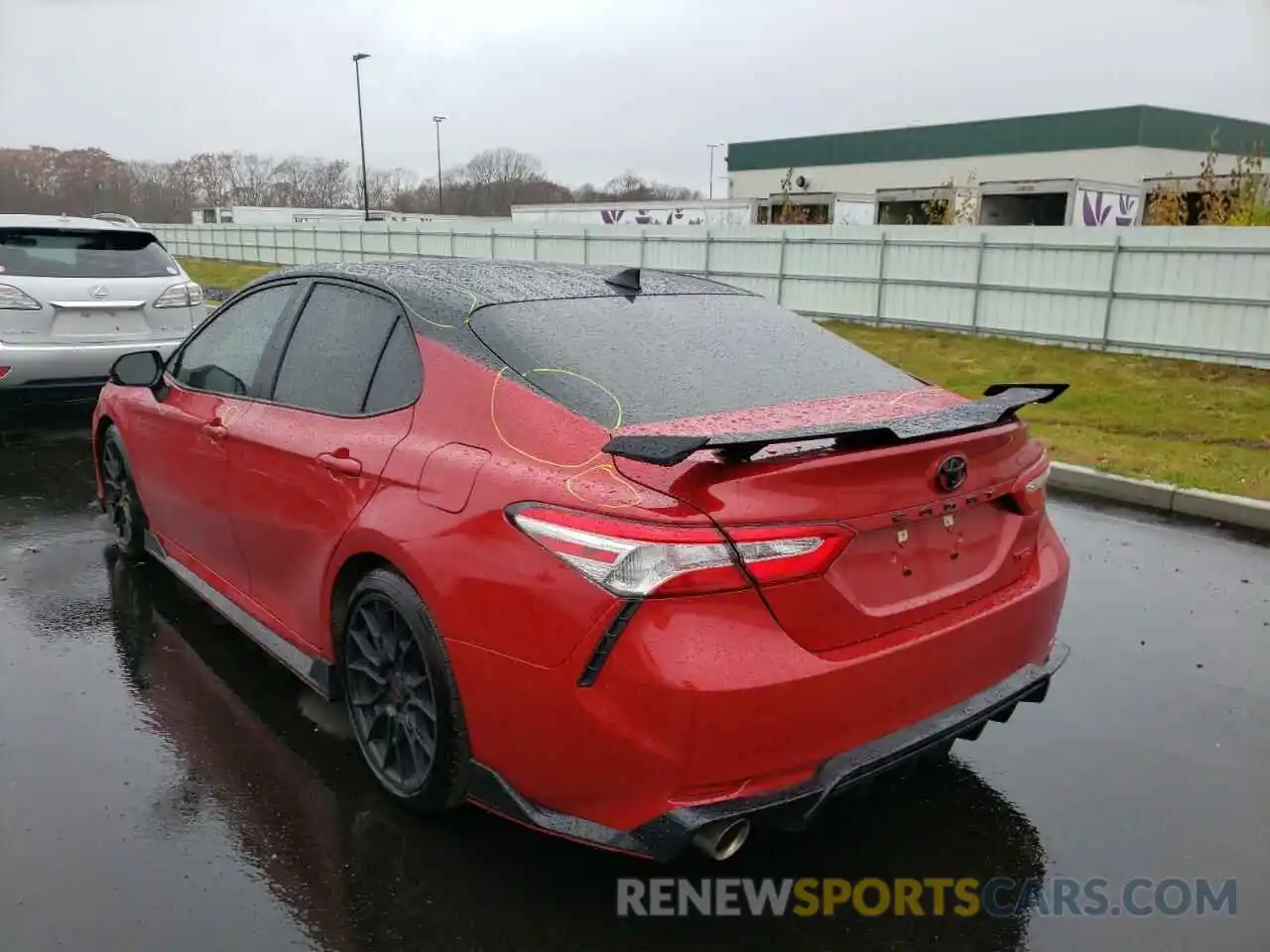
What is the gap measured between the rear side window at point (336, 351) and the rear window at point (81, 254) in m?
5.70

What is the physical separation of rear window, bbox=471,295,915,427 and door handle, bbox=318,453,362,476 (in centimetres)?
56

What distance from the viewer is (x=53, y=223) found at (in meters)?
8.34

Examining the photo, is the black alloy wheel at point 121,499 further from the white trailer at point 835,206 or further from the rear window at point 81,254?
the white trailer at point 835,206

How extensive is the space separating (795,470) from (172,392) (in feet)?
10.6

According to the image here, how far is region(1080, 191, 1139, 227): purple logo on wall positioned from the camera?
30.4 m

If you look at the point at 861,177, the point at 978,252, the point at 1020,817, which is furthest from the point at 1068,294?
the point at 861,177

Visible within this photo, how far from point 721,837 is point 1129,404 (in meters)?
10.0

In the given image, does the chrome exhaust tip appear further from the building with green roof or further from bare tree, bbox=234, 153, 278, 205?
bare tree, bbox=234, 153, 278, 205

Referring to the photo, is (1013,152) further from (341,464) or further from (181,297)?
(341,464)

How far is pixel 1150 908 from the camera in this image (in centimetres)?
266

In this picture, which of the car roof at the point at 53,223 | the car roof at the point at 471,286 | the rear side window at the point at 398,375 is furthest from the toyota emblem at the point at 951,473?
the car roof at the point at 53,223

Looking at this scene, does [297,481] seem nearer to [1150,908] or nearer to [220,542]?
[220,542]

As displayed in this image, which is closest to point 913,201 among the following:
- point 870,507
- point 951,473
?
point 951,473

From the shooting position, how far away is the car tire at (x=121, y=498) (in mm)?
5047
